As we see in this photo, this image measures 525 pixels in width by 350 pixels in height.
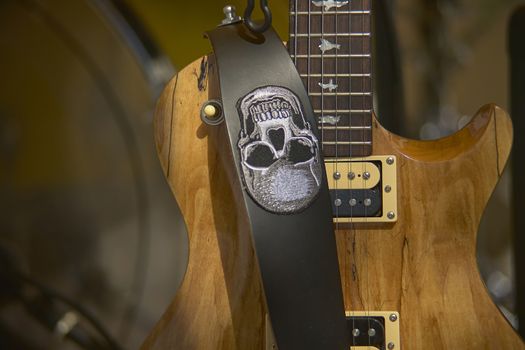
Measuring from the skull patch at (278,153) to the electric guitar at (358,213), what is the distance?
85mm

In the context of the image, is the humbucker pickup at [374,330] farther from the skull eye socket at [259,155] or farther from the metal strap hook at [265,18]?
the metal strap hook at [265,18]

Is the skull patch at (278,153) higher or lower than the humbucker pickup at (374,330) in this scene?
higher

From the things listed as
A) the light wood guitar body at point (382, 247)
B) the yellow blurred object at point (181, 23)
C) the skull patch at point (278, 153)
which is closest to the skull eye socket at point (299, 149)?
the skull patch at point (278, 153)

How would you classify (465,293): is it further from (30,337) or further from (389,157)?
(30,337)

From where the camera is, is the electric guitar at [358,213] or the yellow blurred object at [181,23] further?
the yellow blurred object at [181,23]

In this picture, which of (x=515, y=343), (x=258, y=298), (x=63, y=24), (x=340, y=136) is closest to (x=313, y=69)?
(x=340, y=136)

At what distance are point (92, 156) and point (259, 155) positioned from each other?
0.78 meters

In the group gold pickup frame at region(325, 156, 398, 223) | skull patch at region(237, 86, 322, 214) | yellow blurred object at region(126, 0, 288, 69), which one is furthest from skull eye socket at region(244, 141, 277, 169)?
yellow blurred object at region(126, 0, 288, 69)

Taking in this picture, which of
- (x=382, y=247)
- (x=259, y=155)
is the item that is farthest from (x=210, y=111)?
(x=382, y=247)

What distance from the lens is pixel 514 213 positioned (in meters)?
1.20

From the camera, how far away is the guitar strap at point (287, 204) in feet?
2.24

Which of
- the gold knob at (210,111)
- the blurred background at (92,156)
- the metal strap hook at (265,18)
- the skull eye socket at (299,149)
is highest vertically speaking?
the metal strap hook at (265,18)

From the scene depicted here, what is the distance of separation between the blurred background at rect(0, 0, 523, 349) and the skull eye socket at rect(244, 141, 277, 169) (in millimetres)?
639

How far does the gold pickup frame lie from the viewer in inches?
30.2
